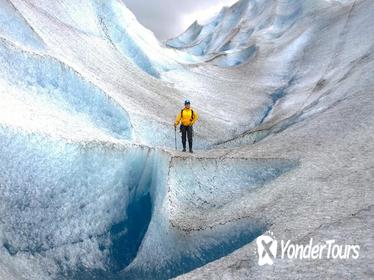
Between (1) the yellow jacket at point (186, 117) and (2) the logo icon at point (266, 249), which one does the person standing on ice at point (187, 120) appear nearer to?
(1) the yellow jacket at point (186, 117)

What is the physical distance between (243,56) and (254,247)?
31.2 meters

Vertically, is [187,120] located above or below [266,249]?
above

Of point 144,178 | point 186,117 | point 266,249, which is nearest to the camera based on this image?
point 266,249

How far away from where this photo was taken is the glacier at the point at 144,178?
749cm

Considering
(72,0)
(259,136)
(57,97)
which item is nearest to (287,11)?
(72,0)

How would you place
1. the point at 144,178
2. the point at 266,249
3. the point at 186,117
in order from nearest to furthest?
the point at 266,249 → the point at 144,178 → the point at 186,117

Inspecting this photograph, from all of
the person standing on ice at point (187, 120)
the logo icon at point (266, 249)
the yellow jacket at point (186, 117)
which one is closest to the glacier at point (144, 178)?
the logo icon at point (266, 249)

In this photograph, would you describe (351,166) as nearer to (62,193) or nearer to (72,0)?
(62,193)

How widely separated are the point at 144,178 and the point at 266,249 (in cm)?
421

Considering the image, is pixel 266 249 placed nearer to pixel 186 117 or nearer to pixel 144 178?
pixel 144 178

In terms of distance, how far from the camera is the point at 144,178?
33.6 ft

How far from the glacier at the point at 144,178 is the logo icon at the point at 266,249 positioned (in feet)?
0.49

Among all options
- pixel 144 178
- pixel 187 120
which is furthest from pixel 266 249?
pixel 187 120

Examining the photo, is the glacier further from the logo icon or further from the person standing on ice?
the person standing on ice
